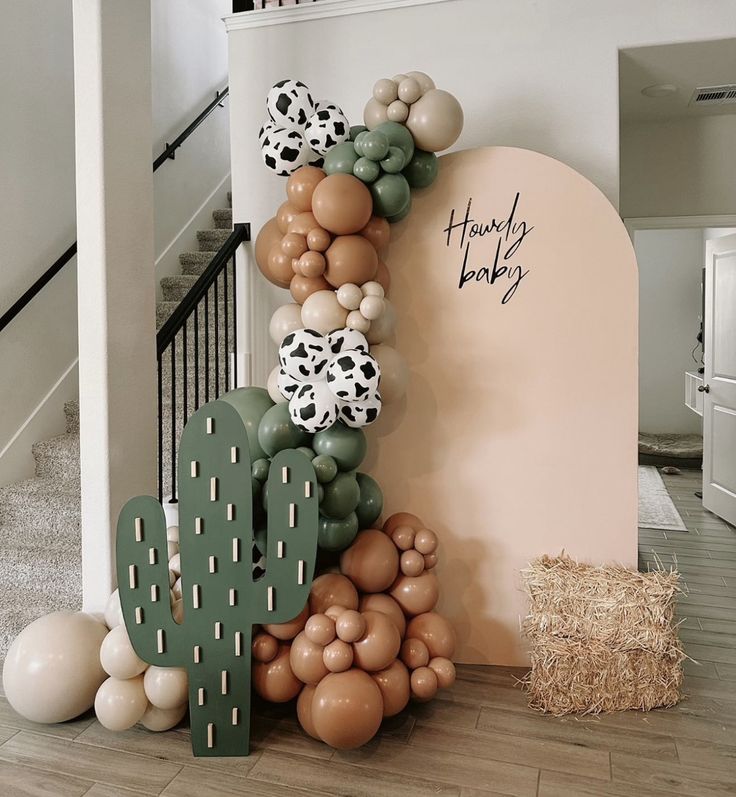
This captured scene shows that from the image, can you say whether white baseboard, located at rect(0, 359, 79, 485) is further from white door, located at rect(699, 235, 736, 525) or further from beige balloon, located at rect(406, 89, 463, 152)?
white door, located at rect(699, 235, 736, 525)

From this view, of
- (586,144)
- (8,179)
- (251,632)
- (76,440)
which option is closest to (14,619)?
(251,632)

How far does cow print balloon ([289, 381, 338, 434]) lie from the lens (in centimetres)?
204

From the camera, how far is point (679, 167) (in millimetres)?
4125

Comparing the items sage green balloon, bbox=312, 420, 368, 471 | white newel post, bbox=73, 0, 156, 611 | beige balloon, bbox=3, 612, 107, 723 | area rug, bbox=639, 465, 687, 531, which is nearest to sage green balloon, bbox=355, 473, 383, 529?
sage green balloon, bbox=312, 420, 368, 471

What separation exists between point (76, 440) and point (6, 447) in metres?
0.35

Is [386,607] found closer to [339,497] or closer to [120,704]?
[339,497]

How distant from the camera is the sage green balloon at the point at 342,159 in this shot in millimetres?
2262

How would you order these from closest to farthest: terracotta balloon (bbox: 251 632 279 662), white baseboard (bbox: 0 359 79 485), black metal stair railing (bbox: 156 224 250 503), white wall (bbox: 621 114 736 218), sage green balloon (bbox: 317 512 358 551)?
terracotta balloon (bbox: 251 632 279 662)
sage green balloon (bbox: 317 512 358 551)
black metal stair railing (bbox: 156 224 250 503)
white baseboard (bbox: 0 359 79 485)
white wall (bbox: 621 114 736 218)

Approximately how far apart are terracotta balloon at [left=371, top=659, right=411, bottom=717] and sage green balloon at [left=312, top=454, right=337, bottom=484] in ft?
1.97

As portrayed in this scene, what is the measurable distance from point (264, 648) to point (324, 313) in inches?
42.8

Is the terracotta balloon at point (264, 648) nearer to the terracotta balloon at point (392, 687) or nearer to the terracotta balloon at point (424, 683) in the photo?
the terracotta balloon at point (392, 687)

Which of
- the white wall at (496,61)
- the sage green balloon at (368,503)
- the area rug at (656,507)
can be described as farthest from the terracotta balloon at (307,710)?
the area rug at (656,507)

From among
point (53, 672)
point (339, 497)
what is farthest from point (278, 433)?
point (53, 672)

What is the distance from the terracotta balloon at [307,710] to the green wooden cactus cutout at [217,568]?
16 cm
